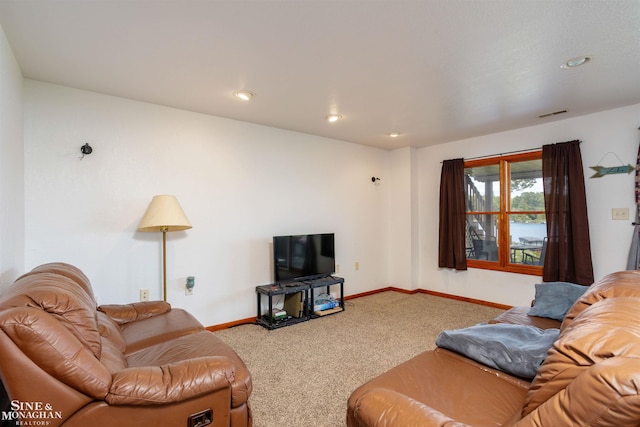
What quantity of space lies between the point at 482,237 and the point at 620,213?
4.95 feet

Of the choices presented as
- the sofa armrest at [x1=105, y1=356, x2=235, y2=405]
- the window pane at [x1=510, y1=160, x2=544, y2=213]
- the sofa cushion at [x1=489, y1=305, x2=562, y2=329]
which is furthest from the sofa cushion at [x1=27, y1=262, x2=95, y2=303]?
the window pane at [x1=510, y1=160, x2=544, y2=213]

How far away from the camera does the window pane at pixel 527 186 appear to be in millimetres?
4016

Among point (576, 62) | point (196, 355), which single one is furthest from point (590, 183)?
point (196, 355)

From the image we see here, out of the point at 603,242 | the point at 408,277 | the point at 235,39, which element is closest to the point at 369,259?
the point at 408,277

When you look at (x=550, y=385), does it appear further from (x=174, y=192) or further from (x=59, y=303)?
(x=174, y=192)

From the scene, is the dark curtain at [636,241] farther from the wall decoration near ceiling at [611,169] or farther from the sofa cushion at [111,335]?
the sofa cushion at [111,335]

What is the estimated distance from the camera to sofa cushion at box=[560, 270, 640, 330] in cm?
140

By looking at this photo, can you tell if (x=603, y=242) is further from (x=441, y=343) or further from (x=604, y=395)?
(x=604, y=395)

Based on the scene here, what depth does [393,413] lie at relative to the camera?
1.10 meters

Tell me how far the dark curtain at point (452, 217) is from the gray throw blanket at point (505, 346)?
→ 284 cm

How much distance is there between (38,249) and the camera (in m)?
2.58

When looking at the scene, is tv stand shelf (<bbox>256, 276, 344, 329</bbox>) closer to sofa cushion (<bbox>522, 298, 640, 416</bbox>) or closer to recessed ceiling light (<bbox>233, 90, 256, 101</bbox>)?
recessed ceiling light (<bbox>233, 90, 256, 101</bbox>)

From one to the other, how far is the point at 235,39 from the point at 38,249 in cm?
234

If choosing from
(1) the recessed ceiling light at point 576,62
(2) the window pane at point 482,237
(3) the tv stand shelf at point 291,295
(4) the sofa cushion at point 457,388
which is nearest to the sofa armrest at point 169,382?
(4) the sofa cushion at point 457,388
